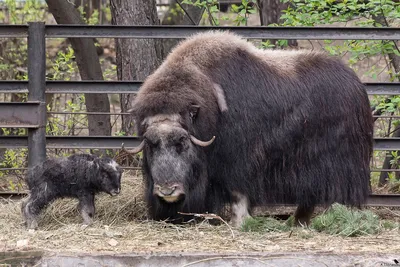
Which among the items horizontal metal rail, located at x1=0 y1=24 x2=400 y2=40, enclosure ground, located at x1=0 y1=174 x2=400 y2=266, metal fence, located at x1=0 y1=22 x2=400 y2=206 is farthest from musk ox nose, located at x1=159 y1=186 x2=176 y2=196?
horizontal metal rail, located at x1=0 y1=24 x2=400 y2=40

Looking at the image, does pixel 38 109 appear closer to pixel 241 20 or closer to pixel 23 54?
pixel 241 20

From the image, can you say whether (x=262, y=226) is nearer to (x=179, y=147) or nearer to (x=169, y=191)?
(x=169, y=191)

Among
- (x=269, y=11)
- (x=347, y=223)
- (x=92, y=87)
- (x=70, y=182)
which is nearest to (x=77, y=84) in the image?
(x=92, y=87)

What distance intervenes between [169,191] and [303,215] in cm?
141

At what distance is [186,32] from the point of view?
6793mm

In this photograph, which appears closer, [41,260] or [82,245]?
[41,260]

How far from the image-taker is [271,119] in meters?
6.02

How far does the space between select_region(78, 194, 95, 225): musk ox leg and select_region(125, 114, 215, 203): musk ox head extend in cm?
47

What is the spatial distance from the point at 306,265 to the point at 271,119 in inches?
66.1

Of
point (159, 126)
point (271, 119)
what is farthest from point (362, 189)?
point (159, 126)

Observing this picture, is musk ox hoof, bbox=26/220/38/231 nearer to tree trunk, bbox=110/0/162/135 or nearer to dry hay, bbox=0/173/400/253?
dry hay, bbox=0/173/400/253

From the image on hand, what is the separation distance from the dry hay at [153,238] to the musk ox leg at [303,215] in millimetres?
836

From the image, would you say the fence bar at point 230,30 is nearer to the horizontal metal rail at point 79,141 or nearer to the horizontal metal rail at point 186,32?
the horizontal metal rail at point 186,32

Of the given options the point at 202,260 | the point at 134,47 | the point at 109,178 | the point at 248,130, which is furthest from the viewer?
the point at 134,47
